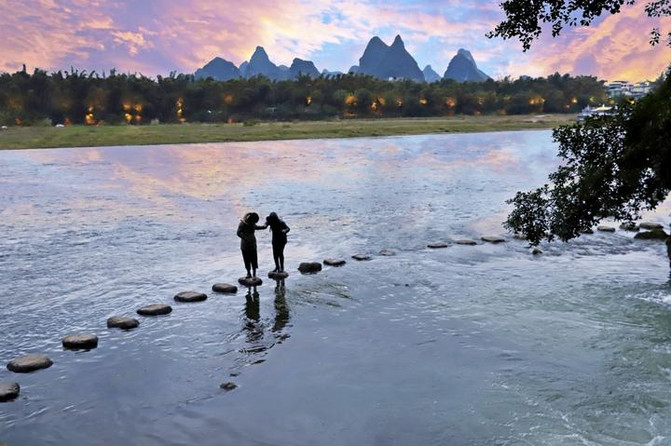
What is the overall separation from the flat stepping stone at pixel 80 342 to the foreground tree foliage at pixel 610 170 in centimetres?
1209

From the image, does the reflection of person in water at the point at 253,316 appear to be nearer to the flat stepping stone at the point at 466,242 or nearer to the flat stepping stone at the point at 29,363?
the flat stepping stone at the point at 29,363

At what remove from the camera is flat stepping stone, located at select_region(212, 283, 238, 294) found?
18453 mm

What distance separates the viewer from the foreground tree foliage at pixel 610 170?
556 inches

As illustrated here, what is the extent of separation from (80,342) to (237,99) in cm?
13546

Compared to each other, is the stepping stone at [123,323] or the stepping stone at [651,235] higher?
the stepping stone at [123,323]

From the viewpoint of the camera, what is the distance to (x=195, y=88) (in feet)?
469

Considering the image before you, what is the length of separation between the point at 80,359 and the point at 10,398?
2088 millimetres

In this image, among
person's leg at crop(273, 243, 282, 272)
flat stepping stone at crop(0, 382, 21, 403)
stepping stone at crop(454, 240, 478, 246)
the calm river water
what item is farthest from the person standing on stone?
stepping stone at crop(454, 240, 478, 246)

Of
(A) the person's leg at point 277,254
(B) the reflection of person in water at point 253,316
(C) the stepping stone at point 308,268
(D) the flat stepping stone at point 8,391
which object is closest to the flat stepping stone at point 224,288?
(B) the reflection of person in water at point 253,316

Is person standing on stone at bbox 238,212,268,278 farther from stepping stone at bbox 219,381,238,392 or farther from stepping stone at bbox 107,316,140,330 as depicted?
stepping stone at bbox 219,381,238,392

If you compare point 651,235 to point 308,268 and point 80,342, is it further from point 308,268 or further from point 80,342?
point 80,342

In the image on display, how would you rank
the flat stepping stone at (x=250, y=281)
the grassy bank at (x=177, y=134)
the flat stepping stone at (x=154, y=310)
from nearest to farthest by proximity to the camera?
the flat stepping stone at (x=154, y=310)
the flat stepping stone at (x=250, y=281)
the grassy bank at (x=177, y=134)

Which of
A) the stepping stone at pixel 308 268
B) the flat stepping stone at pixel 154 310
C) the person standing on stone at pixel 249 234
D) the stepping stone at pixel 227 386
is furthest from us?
the stepping stone at pixel 308 268

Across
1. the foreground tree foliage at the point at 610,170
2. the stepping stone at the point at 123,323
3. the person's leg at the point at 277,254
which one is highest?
the foreground tree foliage at the point at 610,170
